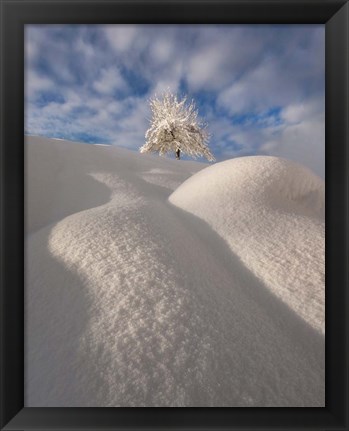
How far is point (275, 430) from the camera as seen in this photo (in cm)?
84

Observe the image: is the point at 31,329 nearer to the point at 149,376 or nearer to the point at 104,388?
the point at 104,388

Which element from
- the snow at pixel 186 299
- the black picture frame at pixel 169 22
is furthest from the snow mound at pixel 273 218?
the black picture frame at pixel 169 22

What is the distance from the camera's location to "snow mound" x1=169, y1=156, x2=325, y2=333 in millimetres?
1174

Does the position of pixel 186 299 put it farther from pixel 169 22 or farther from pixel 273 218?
pixel 169 22

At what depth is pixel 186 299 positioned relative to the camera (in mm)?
958

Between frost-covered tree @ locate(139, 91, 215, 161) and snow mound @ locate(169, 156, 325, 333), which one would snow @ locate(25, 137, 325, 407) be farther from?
frost-covered tree @ locate(139, 91, 215, 161)

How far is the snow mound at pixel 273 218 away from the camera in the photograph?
1.17 m

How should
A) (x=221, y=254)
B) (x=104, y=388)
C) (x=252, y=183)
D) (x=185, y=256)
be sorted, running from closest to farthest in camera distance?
(x=104, y=388), (x=185, y=256), (x=221, y=254), (x=252, y=183)

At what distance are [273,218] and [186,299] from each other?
0.85 m

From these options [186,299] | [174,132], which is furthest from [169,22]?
[174,132]

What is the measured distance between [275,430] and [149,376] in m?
0.50

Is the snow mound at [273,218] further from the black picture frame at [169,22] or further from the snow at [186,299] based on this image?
the black picture frame at [169,22]

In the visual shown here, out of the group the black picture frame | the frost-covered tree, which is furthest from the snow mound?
the frost-covered tree
